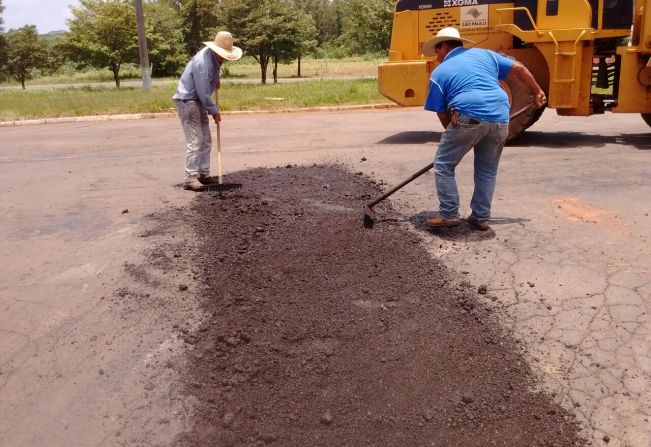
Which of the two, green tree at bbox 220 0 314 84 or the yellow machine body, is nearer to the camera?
the yellow machine body

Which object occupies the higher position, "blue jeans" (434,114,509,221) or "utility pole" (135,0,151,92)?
"utility pole" (135,0,151,92)

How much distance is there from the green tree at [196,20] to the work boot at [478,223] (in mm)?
43433

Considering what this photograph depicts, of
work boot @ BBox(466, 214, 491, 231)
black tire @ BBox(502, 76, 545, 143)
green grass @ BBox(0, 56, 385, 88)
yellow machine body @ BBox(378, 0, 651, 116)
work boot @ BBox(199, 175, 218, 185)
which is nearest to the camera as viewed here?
work boot @ BBox(466, 214, 491, 231)

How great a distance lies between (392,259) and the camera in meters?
4.75

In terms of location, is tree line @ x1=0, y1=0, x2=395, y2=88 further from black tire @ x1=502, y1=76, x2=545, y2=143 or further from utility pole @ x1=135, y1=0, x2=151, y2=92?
black tire @ x1=502, y1=76, x2=545, y2=143

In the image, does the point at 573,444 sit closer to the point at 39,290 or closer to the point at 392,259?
the point at 392,259

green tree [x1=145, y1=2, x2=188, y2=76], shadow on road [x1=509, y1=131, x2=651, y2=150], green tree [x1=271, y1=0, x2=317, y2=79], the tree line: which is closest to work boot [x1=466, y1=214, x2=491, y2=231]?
shadow on road [x1=509, y1=131, x2=651, y2=150]

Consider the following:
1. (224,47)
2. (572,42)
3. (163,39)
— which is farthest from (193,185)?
(163,39)

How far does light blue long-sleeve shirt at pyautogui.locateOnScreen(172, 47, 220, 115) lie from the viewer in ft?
22.6

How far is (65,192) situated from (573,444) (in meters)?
6.62

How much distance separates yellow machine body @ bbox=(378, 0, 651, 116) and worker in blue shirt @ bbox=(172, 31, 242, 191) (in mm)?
2918

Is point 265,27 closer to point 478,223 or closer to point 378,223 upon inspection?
point 378,223

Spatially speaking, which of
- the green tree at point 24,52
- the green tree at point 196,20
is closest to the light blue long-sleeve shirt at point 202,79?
the green tree at point 24,52

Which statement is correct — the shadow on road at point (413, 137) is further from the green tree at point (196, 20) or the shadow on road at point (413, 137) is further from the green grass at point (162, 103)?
the green tree at point (196, 20)
